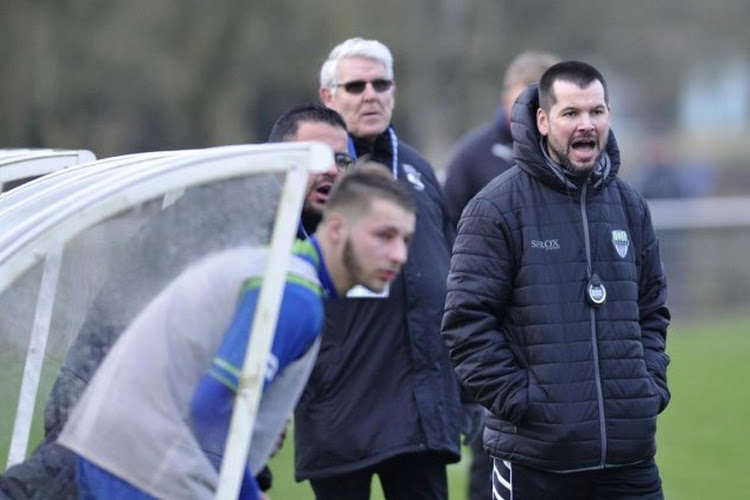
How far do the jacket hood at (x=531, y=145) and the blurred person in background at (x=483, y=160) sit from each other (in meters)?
2.19

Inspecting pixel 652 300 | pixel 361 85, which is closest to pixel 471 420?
pixel 652 300

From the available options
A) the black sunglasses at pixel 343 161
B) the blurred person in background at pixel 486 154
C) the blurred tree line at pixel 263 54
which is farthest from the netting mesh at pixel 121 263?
the blurred tree line at pixel 263 54

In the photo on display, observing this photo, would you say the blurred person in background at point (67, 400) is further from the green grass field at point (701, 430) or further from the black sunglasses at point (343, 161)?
the green grass field at point (701, 430)

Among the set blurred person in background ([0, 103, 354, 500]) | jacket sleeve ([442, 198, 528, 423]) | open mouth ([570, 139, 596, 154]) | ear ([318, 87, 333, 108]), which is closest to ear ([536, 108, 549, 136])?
open mouth ([570, 139, 596, 154])

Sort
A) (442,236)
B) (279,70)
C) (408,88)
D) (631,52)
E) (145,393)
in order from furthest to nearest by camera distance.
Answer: (631,52), (408,88), (279,70), (442,236), (145,393)

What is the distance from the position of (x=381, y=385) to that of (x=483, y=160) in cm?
235

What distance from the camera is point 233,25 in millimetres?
27078

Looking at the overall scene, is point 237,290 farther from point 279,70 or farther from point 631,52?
point 631,52

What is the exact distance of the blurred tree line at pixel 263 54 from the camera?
83.1 feet

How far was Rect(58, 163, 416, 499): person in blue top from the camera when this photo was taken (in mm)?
4008

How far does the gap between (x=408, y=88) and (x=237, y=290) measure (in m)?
33.3

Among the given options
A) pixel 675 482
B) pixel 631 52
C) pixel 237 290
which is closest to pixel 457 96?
pixel 631 52

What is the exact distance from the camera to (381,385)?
616 centimetres

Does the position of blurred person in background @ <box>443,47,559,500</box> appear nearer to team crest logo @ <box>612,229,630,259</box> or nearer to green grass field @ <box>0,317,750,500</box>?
green grass field @ <box>0,317,750,500</box>
